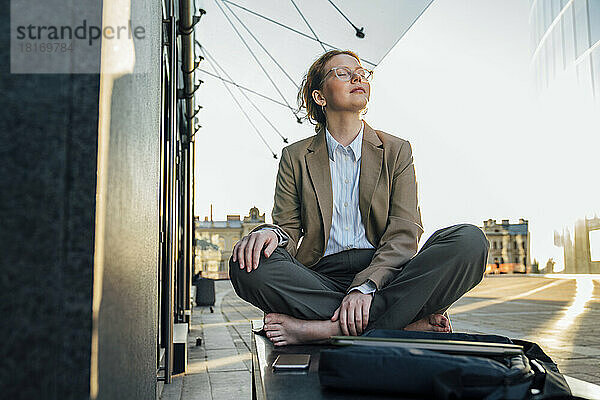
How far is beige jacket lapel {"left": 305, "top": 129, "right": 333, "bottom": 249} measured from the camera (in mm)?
1673

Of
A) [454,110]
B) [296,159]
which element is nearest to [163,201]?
[296,159]

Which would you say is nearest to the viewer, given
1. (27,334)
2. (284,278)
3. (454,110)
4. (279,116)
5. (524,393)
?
(27,334)

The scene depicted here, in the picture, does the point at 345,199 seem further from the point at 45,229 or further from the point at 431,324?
the point at 45,229

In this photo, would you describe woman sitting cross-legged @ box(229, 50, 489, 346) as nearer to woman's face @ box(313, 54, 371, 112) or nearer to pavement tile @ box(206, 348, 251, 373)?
woman's face @ box(313, 54, 371, 112)

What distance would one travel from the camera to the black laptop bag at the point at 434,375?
584 millimetres

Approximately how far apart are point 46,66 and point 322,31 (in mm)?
4640

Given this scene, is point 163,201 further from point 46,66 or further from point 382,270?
point 46,66

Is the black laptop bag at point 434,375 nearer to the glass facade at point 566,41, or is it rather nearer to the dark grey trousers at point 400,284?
the dark grey trousers at point 400,284

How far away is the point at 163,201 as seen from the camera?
2.47m

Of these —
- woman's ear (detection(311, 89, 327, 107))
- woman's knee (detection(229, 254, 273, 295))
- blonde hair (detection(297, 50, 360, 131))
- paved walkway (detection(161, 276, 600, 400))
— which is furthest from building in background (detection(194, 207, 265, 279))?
woman's knee (detection(229, 254, 273, 295))

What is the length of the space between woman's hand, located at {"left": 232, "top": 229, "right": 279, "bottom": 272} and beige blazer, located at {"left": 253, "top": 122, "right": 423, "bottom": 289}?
200mm

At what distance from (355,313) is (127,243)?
70 centimetres

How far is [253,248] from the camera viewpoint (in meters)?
1.38

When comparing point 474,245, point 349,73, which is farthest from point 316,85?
point 474,245
